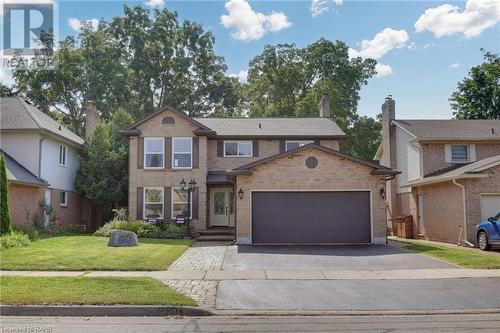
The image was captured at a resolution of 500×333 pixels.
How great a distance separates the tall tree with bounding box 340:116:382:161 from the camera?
133ft

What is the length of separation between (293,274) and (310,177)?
7.83 m

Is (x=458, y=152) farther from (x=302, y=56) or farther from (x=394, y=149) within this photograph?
(x=302, y=56)

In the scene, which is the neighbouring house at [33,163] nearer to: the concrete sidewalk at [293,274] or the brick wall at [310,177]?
the concrete sidewalk at [293,274]

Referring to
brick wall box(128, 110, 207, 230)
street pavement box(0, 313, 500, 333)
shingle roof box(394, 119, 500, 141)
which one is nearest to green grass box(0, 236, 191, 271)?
street pavement box(0, 313, 500, 333)

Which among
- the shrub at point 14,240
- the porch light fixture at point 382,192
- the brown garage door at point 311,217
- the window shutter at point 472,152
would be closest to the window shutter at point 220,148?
the brown garage door at point 311,217

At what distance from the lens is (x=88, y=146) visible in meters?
26.7

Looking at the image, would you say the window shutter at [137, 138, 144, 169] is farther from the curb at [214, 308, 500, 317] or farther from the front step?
the curb at [214, 308, 500, 317]

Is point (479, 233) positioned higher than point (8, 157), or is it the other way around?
point (8, 157)

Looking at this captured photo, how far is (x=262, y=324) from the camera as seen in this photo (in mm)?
7379

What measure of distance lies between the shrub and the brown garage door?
9.11 m

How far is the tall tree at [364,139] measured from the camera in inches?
1601

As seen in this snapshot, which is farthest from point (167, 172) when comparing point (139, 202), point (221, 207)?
point (221, 207)

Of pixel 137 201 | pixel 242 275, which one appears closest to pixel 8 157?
pixel 137 201

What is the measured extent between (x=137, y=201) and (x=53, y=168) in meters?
4.96
